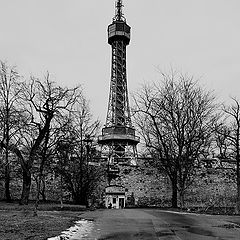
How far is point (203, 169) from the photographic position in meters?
32.0

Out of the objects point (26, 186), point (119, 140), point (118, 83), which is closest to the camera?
point (26, 186)

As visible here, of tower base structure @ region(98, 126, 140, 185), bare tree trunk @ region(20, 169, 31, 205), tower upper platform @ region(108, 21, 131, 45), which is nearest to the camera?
bare tree trunk @ region(20, 169, 31, 205)

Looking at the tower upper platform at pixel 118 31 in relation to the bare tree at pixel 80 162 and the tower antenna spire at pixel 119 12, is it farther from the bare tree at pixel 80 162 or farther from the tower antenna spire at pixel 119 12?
the bare tree at pixel 80 162

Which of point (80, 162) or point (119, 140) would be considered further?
point (119, 140)

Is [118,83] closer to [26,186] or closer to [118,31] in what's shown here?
[118,31]

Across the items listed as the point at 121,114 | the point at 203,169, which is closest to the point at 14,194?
the point at 203,169

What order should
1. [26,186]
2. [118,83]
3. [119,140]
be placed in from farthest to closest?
1. [118,83]
2. [119,140]
3. [26,186]

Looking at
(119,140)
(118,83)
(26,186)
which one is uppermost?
(118,83)

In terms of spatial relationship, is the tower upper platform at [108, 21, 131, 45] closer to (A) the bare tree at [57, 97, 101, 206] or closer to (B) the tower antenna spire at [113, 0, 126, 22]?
(B) the tower antenna spire at [113, 0, 126, 22]

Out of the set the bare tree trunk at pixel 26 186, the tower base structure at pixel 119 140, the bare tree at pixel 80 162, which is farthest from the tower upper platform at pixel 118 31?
the bare tree trunk at pixel 26 186

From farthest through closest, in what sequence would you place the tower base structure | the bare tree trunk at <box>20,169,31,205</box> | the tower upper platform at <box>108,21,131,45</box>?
the tower upper platform at <box>108,21,131,45</box> → the tower base structure → the bare tree trunk at <box>20,169,31,205</box>

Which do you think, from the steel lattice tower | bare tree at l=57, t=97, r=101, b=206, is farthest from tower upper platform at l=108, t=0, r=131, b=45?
bare tree at l=57, t=97, r=101, b=206

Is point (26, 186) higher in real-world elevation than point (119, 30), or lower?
lower

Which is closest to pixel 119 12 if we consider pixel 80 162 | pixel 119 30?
pixel 119 30
